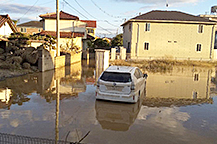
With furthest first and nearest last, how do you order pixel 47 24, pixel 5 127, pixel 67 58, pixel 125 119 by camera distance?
pixel 47 24
pixel 67 58
pixel 125 119
pixel 5 127

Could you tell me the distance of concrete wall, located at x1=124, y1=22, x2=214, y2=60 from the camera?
31047mm

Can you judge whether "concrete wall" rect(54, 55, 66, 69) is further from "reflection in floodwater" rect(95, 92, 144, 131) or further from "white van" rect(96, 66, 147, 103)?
"white van" rect(96, 66, 147, 103)

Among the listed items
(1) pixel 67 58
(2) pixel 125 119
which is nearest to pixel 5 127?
(2) pixel 125 119

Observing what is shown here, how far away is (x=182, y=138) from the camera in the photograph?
229 inches

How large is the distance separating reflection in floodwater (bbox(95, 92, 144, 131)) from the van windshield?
1.01 meters

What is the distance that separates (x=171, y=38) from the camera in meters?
31.1

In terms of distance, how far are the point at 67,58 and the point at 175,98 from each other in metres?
15.3

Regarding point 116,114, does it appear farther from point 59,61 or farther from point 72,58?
point 72,58

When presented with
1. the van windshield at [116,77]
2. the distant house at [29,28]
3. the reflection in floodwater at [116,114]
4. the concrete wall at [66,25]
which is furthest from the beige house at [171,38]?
the distant house at [29,28]

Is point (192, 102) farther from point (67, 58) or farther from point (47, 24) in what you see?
point (47, 24)

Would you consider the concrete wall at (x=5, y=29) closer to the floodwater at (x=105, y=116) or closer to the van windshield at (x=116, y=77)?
the floodwater at (x=105, y=116)

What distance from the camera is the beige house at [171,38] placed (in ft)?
102

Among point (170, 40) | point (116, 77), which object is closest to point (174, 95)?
point (116, 77)

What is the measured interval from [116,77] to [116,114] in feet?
5.80
